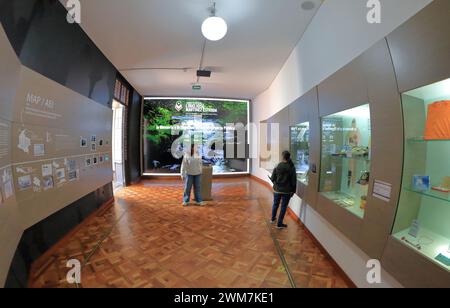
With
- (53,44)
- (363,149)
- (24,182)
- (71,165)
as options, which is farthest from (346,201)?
(53,44)

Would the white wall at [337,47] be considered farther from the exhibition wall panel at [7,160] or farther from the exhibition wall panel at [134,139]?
the exhibition wall panel at [134,139]

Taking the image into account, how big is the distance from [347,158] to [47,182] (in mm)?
3656

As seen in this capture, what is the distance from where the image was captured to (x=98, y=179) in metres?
4.01

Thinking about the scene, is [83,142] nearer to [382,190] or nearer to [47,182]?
[47,182]

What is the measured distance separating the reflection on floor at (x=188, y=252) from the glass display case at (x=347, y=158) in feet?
2.73

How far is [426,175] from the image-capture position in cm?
136

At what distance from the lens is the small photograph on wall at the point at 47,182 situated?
236cm

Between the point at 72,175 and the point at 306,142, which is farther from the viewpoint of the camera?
the point at 306,142

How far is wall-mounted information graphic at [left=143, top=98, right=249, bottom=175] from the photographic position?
7.93 meters

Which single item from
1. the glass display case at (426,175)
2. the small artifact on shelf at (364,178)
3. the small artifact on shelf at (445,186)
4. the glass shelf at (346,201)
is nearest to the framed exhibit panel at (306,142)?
the glass shelf at (346,201)

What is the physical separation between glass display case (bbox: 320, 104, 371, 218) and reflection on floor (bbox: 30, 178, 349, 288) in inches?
32.7

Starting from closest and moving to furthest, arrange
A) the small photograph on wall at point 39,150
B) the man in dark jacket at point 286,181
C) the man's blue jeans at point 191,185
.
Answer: the small photograph on wall at point 39,150
the man in dark jacket at point 286,181
the man's blue jeans at point 191,185
